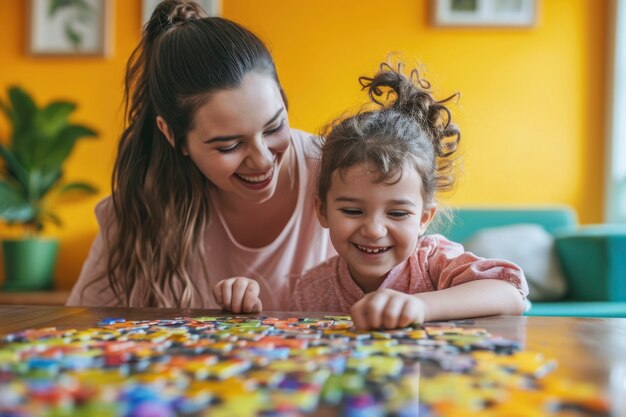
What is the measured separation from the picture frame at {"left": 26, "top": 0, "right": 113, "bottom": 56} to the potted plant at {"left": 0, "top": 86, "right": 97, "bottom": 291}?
416mm

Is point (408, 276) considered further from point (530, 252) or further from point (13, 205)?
point (13, 205)

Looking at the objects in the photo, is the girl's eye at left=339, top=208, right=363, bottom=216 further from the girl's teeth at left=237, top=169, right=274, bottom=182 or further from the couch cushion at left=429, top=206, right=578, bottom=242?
the couch cushion at left=429, top=206, right=578, bottom=242

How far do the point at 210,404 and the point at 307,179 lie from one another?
1280mm

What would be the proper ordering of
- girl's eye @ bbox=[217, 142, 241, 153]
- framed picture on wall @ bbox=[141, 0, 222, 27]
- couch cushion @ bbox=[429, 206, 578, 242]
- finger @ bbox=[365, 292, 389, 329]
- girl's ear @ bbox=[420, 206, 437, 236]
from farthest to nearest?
framed picture on wall @ bbox=[141, 0, 222, 27], couch cushion @ bbox=[429, 206, 578, 242], girl's eye @ bbox=[217, 142, 241, 153], girl's ear @ bbox=[420, 206, 437, 236], finger @ bbox=[365, 292, 389, 329]

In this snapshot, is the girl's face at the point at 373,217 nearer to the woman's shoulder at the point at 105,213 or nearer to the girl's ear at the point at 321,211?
the girl's ear at the point at 321,211

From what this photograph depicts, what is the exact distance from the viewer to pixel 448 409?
0.50 m

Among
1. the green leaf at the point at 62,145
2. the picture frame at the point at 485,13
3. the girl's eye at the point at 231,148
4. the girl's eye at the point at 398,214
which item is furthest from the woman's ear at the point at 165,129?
the picture frame at the point at 485,13

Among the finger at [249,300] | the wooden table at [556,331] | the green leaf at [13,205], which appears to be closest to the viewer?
the wooden table at [556,331]

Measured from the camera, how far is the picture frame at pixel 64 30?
4250mm

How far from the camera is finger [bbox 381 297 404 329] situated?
0.84 m

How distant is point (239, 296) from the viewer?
112 cm

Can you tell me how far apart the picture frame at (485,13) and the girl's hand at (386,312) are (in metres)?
3.48

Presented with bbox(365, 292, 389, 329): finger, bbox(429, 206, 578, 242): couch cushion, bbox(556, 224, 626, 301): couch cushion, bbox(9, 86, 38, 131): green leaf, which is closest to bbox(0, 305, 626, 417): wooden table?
bbox(365, 292, 389, 329): finger

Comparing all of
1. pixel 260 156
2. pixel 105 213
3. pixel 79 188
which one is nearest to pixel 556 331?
pixel 260 156
